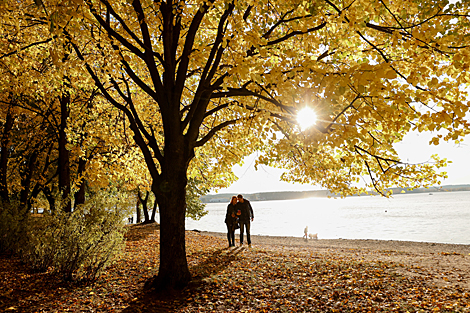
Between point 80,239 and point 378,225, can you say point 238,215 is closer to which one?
point 80,239

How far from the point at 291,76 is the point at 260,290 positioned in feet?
14.0

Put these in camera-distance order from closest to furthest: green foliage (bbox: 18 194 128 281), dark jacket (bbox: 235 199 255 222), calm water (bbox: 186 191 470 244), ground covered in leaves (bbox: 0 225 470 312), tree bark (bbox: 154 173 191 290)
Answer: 1. ground covered in leaves (bbox: 0 225 470 312)
2. tree bark (bbox: 154 173 191 290)
3. green foliage (bbox: 18 194 128 281)
4. dark jacket (bbox: 235 199 255 222)
5. calm water (bbox: 186 191 470 244)

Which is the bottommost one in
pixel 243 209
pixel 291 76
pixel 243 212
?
pixel 243 212

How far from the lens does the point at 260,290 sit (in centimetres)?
601

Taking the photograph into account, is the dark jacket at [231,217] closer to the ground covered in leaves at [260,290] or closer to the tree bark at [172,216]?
the ground covered in leaves at [260,290]

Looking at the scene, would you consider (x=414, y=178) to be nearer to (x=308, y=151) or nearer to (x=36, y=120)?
(x=308, y=151)

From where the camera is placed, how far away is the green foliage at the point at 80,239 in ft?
20.9

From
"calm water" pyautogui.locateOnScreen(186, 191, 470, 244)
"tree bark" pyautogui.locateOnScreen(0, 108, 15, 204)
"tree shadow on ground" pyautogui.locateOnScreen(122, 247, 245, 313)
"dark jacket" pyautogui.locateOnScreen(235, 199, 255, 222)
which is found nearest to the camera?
"tree shadow on ground" pyautogui.locateOnScreen(122, 247, 245, 313)

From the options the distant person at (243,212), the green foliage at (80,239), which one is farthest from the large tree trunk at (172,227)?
the distant person at (243,212)

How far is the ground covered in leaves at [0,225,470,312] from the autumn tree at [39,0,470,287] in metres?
0.79

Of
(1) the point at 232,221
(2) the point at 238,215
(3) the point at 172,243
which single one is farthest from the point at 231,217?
(3) the point at 172,243

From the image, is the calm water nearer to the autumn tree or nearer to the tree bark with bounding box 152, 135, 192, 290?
the autumn tree

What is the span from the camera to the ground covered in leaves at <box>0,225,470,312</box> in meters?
5.13

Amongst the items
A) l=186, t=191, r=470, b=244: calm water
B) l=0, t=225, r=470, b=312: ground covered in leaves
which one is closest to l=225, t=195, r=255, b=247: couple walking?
l=0, t=225, r=470, b=312: ground covered in leaves
